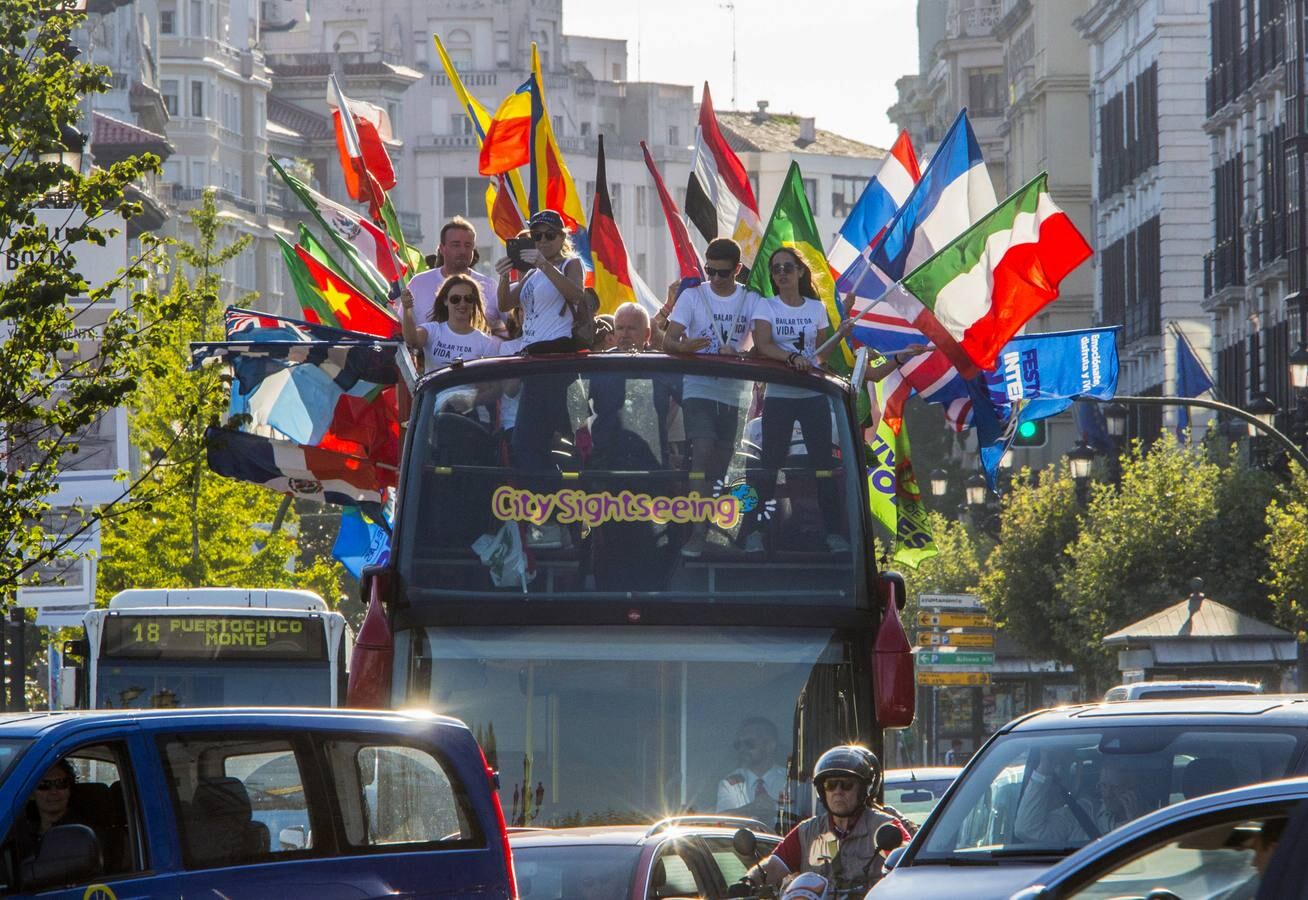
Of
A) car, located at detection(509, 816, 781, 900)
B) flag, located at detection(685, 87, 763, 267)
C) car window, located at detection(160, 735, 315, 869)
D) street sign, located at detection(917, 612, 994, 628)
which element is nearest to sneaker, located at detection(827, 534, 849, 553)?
car, located at detection(509, 816, 781, 900)

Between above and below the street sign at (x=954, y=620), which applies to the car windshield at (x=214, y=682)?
above

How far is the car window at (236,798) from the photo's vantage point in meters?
10.5

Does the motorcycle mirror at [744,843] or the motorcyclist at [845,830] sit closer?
the motorcyclist at [845,830]

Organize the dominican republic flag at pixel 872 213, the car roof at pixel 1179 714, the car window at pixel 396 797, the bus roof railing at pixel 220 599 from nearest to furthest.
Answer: the car roof at pixel 1179 714, the car window at pixel 396 797, the dominican republic flag at pixel 872 213, the bus roof railing at pixel 220 599

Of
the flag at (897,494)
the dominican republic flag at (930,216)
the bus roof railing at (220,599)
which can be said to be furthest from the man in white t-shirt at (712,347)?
the bus roof railing at (220,599)

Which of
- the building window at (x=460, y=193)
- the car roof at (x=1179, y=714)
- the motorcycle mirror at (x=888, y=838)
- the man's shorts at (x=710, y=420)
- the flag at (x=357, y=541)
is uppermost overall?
the building window at (x=460, y=193)

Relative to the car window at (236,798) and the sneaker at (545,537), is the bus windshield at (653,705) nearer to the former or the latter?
the sneaker at (545,537)

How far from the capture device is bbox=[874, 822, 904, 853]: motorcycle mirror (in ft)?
37.7

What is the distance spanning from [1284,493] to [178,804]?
39426mm

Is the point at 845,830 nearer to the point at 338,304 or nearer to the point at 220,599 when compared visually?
the point at 338,304

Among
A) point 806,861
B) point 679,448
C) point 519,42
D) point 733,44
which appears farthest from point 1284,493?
point 519,42

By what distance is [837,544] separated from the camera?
16031 millimetres

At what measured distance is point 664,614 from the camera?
15969mm

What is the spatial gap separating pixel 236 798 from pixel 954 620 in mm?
36025
